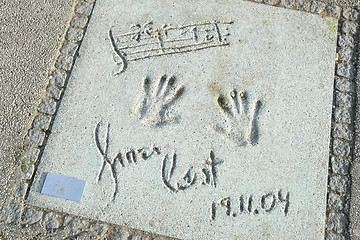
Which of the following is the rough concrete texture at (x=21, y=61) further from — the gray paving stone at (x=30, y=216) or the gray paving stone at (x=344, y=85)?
the gray paving stone at (x=344, y=85)

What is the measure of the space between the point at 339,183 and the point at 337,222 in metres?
0.25

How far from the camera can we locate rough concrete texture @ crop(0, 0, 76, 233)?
211 cm

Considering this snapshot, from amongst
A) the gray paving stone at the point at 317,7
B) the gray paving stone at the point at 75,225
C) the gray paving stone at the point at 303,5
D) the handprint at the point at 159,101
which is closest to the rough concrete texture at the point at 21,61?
the gray paving stone at the point at 75,225

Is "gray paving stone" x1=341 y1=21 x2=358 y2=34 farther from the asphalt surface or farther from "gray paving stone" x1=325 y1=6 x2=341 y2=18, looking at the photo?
the asphalt surface

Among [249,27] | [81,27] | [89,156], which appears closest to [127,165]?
[89,156]

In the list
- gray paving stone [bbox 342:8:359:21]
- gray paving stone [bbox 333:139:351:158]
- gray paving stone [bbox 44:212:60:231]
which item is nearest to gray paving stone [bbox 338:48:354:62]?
gray paving stone [bbox 342:8:359:21]

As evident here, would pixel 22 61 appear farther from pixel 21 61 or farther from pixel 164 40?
pixel 164 40

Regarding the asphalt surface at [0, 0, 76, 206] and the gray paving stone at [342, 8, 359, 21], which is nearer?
the asphalt surface at [0, 0, 76, 206]

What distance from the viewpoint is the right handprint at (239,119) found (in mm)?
2156

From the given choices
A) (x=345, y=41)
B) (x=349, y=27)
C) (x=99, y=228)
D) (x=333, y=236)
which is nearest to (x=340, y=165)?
(x=333, y=236)

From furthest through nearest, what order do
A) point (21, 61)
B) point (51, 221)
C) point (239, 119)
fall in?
point (21, 61), point (239, 119), point (51, 221)

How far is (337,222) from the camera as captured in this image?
205cm

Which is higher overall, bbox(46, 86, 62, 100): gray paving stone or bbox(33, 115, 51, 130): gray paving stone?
bbox(46, 86, 62, 100): gray paving stone

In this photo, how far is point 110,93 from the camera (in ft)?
7.30
